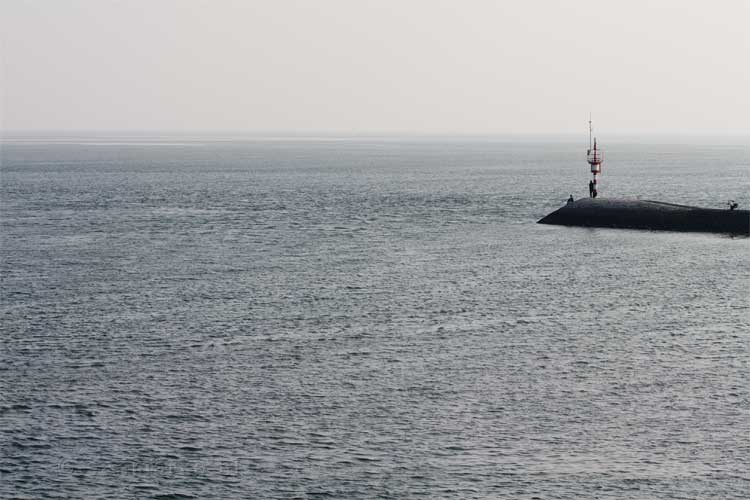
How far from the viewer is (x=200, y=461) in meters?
35.0

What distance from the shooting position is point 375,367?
45906 millimetres

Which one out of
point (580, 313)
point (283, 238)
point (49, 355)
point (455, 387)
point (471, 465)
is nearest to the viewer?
point (471, 465)

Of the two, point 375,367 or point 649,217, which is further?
point 649,217

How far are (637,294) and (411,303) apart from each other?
13617 millimetres

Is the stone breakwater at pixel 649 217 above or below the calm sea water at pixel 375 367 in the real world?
above

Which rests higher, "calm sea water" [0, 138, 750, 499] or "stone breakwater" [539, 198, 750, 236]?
"stone breakwater" [539, 198, 750, 236]

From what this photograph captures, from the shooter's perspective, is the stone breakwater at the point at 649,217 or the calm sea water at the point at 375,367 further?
the stone breakwater at the point at 649,217

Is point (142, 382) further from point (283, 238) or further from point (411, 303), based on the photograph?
point (283, 238)

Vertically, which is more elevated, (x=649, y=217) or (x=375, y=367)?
(x=649, y=217)

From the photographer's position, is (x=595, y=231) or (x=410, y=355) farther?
(x=595, y=231)

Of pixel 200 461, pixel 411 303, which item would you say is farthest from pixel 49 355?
pixel 411 303

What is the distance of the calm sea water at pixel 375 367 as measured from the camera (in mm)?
34094

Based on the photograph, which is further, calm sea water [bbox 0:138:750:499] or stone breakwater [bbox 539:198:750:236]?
stone breakwater [bbox 539:198:750:236]

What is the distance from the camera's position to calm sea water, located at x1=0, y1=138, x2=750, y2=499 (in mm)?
34094
